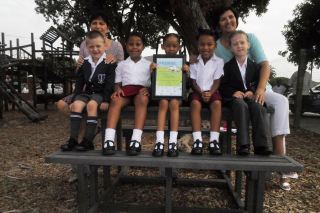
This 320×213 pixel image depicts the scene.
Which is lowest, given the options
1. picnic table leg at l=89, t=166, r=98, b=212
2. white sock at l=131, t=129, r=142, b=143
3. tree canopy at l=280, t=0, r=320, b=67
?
picnic table leg at l=89, t=166, r=98, b=212

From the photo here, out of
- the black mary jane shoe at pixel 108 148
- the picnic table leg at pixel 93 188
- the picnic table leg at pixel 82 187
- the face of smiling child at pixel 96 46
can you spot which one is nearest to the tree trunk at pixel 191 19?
the face of smiling child at pixel 96 46

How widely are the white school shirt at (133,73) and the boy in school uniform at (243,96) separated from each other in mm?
800

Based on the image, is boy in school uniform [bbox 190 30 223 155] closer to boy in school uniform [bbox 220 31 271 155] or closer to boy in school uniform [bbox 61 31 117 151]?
boy in school uniform [bbox 220 31 271 155]

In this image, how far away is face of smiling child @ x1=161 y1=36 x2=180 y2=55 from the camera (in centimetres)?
388

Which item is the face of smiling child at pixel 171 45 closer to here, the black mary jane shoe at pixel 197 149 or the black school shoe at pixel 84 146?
the black mary jane shoe at pixel 197 149

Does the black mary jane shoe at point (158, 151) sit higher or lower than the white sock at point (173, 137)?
lower

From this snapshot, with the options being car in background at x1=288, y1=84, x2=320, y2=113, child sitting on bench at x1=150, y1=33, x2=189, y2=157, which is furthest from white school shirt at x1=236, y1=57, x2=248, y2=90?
car in background at x1=288, y1=84, x2=320, y2=113

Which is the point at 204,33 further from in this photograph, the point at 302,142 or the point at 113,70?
the point at 302,142

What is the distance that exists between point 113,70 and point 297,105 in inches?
275

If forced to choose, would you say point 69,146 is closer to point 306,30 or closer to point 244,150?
point 244,150

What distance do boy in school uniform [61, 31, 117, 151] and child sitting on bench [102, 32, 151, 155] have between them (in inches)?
4.3

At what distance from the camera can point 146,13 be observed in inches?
663

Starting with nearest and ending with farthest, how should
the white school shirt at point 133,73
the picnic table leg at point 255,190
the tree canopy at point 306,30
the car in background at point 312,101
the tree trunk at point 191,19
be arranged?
the picnic table leg at point 255,190 → the white school shirt at point 133,73 → the tree trunk at point 191,19 → the car in background at point 312,101 → the tree canopy at point 306,30

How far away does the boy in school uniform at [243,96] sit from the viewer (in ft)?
11.0
